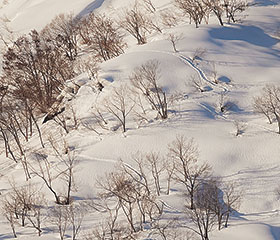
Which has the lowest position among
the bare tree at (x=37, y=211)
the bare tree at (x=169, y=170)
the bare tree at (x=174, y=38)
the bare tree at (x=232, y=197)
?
the bare tree at (x=232, y=197)

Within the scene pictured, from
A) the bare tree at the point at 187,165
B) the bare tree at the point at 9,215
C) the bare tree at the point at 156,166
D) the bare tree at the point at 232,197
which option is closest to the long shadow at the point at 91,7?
the bare tree at the point at 187,165

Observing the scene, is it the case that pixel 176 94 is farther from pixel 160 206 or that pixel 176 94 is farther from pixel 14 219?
pixel 14 219

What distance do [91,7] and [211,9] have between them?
93.1 feet

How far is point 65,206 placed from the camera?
3073cm

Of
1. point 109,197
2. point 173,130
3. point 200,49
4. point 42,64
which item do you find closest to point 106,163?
point 109,197

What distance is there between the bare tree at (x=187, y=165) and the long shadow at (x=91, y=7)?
45.9 meters

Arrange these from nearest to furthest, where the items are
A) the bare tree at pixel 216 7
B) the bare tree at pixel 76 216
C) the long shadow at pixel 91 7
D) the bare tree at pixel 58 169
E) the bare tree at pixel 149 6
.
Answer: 1. the bare tree at pixel 76 216
2. the bare tree at pixel 58 169
3. the bare tree at pixel 216 7
4. the bare tree at pixel 149 6
5. the long shadow at pixel 91 7

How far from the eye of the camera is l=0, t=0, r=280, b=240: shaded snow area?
93.5ft

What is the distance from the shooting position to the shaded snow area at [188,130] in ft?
93.5

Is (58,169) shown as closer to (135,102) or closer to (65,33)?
(135,102)

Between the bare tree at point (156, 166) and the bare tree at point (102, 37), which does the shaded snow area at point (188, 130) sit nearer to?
the bare tree at point (156, 166)

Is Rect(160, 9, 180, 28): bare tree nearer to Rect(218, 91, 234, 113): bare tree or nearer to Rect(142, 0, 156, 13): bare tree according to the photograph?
Rect(142, 0, 156, 13): bare tree

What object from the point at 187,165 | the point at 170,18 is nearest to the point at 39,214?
the point at 187,165

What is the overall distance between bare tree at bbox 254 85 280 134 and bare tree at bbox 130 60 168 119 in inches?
368
